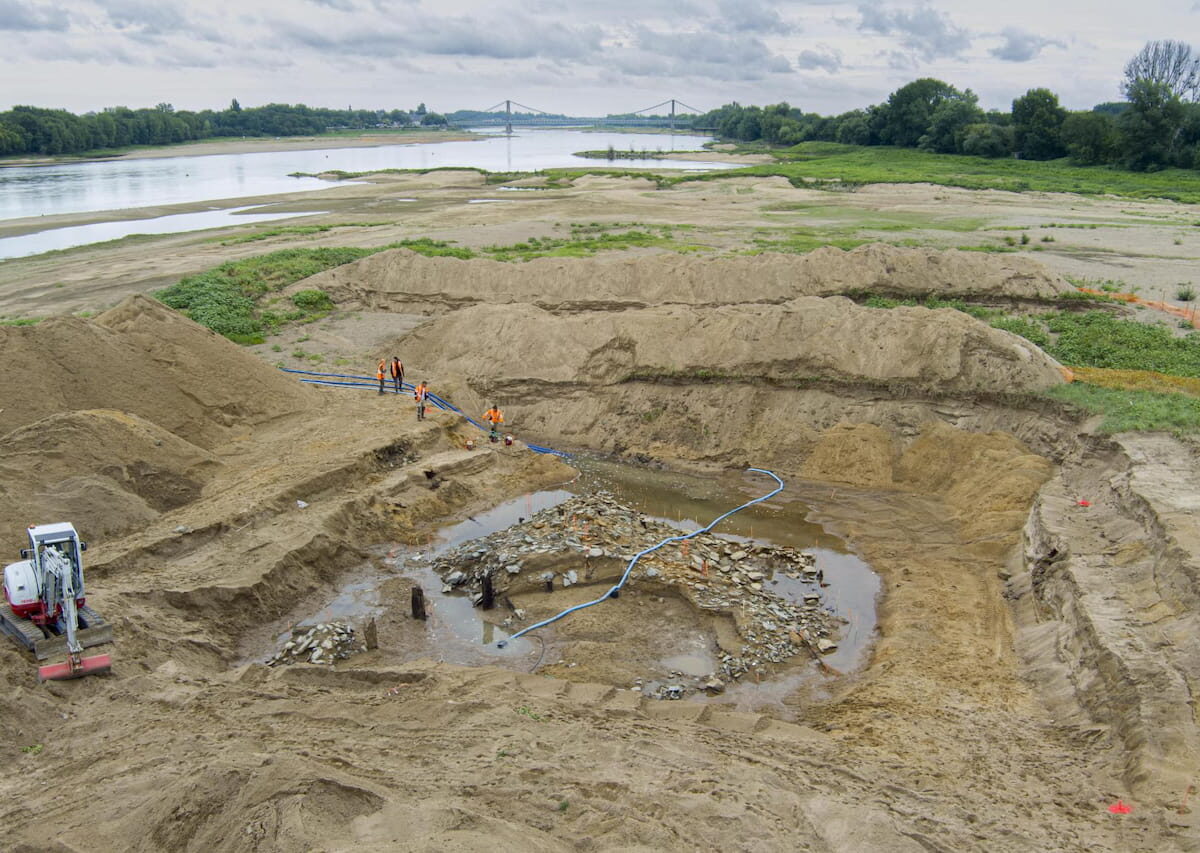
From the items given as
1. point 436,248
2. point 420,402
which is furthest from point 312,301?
point 420,402

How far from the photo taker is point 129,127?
125 meters

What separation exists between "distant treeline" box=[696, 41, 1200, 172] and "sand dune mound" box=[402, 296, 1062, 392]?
64.7 meters

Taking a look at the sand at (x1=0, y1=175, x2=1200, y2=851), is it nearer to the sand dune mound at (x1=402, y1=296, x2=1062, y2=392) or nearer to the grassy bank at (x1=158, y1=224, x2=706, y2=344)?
the sand dune mound at (x1=402, y1=296, x2=1062, y2=392)

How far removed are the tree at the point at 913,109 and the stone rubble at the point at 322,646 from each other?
328 feet

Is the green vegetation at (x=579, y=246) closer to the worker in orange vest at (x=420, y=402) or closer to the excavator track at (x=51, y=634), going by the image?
the worker in orange vest at (x=420, y=402)

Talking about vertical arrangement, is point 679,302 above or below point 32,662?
above

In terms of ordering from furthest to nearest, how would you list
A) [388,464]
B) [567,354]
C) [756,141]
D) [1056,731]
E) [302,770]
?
[756,141] < [567,354] < [388,464] < [1056,731] < [302,770]

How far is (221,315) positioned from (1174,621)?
29997 mm

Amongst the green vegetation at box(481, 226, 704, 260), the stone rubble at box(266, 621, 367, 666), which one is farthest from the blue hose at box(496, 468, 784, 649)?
the green vegetation at box(481, 226, 704, 260)

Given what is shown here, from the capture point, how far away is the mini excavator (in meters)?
11.9

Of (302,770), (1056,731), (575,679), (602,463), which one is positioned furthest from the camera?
(602,463)

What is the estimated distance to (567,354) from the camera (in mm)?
26922

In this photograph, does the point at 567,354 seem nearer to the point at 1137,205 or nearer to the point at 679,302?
the point at 679,302

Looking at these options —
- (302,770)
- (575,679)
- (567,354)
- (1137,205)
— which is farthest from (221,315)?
(1137,205)
